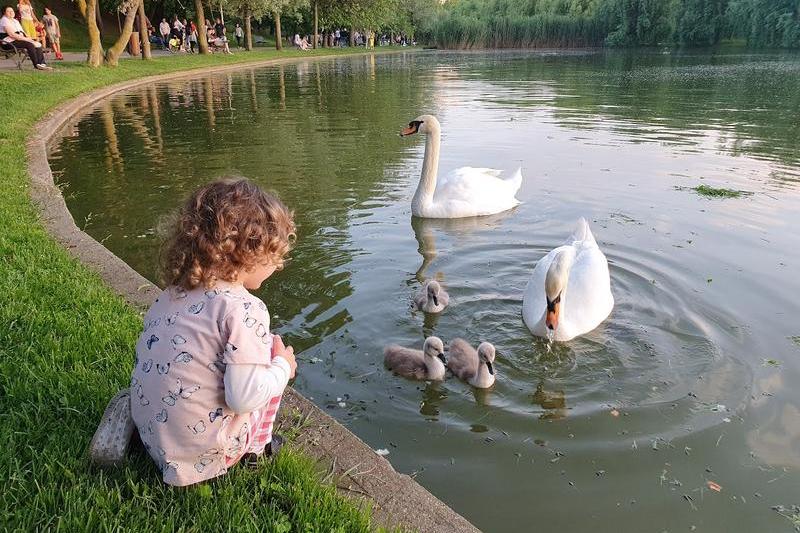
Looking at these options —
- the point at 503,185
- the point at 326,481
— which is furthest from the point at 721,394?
the point at 503,185

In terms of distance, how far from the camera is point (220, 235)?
8.59ft

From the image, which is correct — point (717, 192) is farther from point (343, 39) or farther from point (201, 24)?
point (343, 39)

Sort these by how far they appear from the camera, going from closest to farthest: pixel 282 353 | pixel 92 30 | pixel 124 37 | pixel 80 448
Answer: pixel 282 353
pixel 80 448
pixel 92 30
pixel 124 37

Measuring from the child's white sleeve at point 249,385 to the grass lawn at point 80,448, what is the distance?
→ 0.47m

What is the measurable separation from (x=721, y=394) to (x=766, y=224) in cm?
464

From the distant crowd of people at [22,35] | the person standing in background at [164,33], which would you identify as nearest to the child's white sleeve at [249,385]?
the distant crowd of people at [22,35]

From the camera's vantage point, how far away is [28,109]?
13.9 metres

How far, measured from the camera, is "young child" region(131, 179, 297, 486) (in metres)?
2.59

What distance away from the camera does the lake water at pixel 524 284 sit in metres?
3.77

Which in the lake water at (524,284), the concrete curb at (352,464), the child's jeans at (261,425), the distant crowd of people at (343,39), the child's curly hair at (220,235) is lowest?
the lake water at (524,284)

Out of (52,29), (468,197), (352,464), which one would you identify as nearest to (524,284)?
(468,197)

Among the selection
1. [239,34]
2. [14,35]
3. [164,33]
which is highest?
[239,34]

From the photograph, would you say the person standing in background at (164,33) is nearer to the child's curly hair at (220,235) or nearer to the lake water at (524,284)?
the lake water at (524,284)

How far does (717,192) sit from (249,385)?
354 inches
